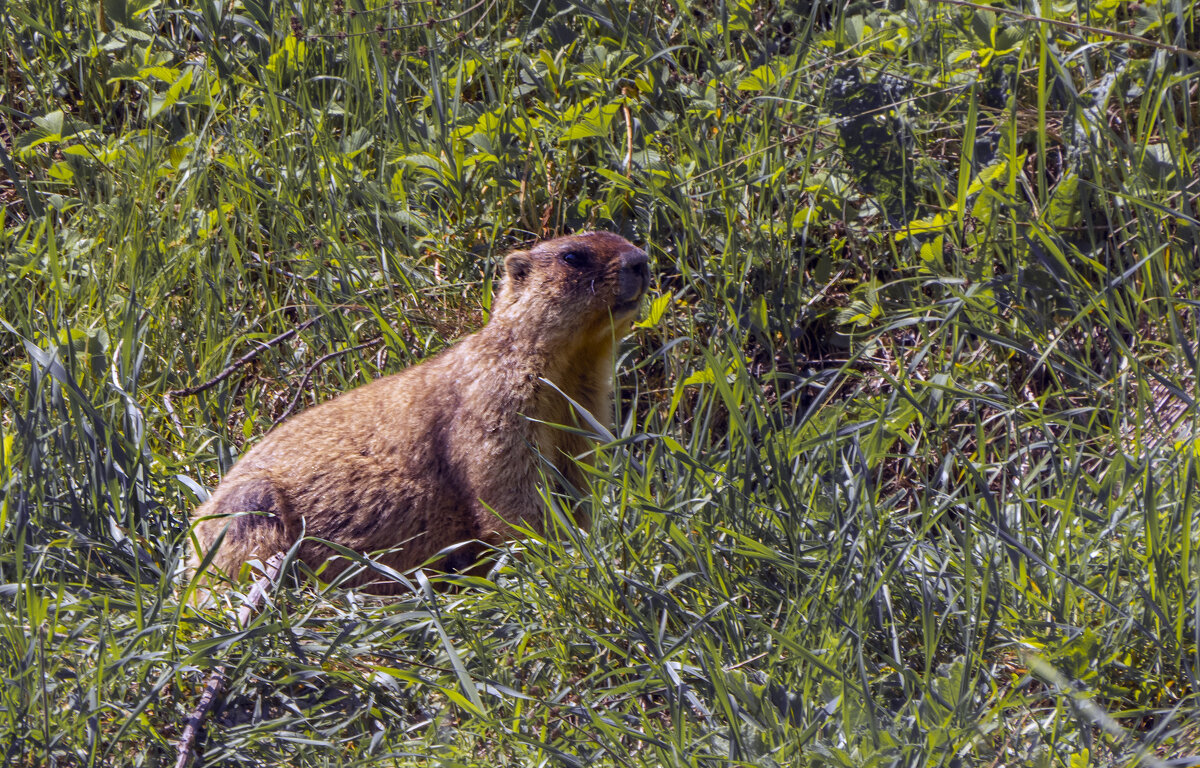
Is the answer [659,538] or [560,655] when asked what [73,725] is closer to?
[560,655]

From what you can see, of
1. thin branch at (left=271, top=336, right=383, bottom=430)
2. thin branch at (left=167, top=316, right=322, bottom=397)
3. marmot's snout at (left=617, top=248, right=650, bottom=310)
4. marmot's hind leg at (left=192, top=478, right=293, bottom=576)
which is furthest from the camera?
thin branch at (left=271, top=336, right=383, bottom=430)

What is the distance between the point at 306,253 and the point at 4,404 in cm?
147

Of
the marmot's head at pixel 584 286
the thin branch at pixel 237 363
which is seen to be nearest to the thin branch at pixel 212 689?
the thin branch at pixel 237 363

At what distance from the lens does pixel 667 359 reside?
4.79 meters

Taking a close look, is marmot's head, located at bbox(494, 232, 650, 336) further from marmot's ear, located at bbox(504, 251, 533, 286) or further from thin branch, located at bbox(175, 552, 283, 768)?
thin branch, located at bbox(175, 552, 283, 768)

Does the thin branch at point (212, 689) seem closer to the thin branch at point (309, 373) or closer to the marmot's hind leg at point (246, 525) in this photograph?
the marmot's hind leg at point (246, 525)

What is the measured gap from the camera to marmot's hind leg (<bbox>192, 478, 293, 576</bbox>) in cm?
435

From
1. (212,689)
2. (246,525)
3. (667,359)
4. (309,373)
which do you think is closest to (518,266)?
(667,359)

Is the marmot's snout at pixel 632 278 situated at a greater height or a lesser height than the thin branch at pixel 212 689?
greater

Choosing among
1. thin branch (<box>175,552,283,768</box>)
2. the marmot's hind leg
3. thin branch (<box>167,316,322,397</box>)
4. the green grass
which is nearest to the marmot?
the marmot's hind leg

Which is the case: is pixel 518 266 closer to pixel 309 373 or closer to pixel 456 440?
pixel 456 440

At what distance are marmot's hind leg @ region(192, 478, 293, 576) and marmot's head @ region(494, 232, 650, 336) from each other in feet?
3.92

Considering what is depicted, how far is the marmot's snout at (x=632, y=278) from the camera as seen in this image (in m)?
4.64

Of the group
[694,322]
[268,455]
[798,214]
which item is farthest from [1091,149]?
[268,455]
